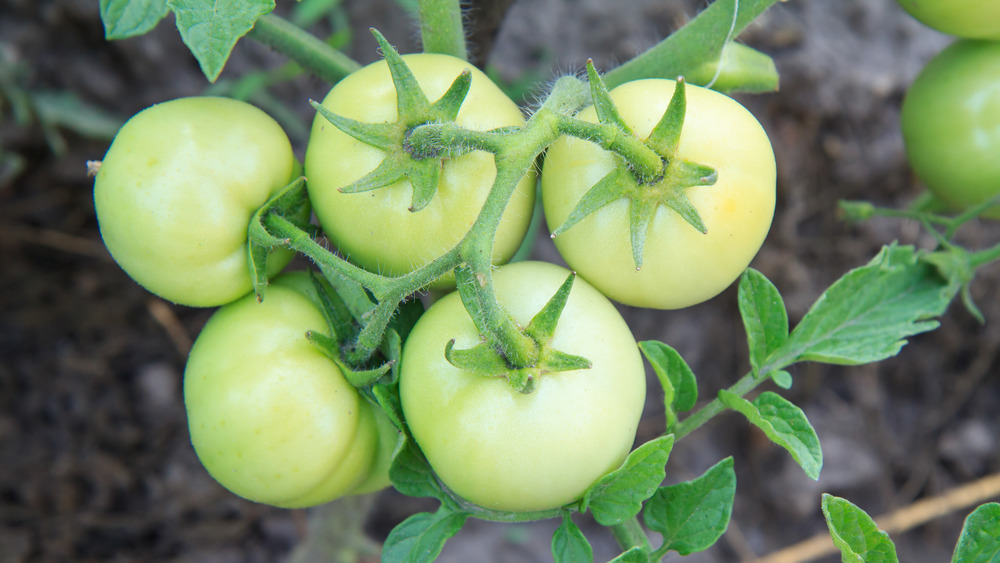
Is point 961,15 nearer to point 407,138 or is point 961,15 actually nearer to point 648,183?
point 648,183

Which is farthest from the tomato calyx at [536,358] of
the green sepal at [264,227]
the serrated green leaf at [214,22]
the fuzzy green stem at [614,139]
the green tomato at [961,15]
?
the green tomato at [961,15]

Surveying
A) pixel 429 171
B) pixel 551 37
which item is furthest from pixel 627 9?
pixel 429 171

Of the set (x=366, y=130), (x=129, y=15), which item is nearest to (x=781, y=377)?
(x=366, y=130)

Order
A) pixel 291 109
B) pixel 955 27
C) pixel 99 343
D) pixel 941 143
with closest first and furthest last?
pixel 955 27
pixel 941 143
pixel 99 343
pixel 291 109

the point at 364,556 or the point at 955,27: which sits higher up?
the point at 955,27

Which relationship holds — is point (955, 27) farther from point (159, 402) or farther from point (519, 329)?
point (159, 402)
